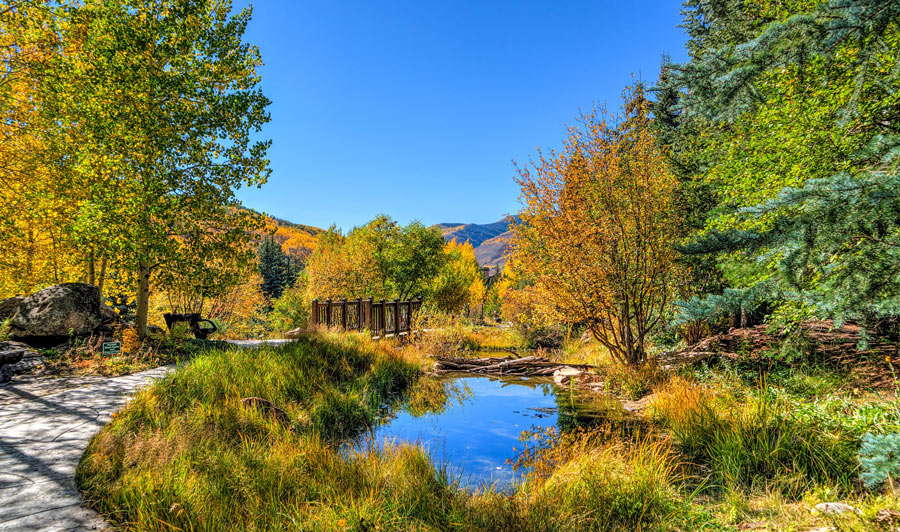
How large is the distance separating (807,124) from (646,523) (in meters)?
7.50

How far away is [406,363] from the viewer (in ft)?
35.0

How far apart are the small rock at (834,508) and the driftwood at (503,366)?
797 cm

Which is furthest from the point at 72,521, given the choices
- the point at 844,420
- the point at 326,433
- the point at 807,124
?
the point at 807,124

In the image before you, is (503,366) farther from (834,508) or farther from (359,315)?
(834,508)

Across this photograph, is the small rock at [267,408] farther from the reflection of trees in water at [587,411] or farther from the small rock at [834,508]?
the small rock at [834,508]

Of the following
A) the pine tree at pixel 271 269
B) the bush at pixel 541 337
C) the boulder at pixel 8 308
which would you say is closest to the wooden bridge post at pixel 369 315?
the bush at pixel 541 337

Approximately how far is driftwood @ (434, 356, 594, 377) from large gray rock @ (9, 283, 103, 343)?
8.52 m

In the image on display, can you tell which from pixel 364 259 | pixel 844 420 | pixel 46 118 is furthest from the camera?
pixel 364 259

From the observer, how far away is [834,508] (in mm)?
3158

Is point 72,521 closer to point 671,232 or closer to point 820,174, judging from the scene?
point 671,232

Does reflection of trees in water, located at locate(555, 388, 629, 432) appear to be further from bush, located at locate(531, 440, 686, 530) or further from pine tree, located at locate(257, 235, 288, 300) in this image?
pine tree, located at locate(257, 235, 288, 300)

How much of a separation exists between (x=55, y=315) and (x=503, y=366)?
10849 mm

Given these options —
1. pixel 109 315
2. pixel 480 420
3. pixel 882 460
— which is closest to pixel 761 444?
pixel 882 460

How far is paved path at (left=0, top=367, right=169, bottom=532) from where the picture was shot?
272 cm
